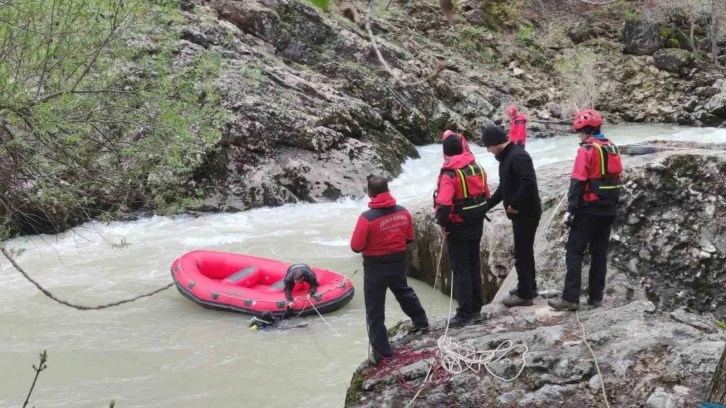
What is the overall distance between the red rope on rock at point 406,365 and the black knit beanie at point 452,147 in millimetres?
1397

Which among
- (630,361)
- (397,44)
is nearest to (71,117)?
(630,361)

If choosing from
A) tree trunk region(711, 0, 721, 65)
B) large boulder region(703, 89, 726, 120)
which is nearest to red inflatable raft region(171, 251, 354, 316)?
large boulder region(703, 89, 726, 120)

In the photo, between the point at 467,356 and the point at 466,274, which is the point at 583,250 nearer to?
the point at 466,274

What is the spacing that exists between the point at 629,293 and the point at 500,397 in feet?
6.88

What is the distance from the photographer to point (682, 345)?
12.2 feet

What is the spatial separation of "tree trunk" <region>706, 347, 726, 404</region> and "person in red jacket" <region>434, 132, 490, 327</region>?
7.19 ft

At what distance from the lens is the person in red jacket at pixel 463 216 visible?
4629 millimetres

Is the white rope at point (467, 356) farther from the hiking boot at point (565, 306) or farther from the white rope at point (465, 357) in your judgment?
the hiking boot at point (565, 306)

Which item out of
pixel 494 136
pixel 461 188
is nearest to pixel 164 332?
pixel 461 188

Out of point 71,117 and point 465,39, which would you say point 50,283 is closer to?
point 71,117

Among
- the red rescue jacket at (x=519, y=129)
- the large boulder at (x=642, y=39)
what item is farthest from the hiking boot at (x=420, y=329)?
the large boulder at (x=642, y=39)

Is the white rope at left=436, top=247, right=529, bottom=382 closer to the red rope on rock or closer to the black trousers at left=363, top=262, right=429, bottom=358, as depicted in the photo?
the red rope on rock

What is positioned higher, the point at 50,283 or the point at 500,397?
the point at 500,397

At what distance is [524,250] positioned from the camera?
4988mm
